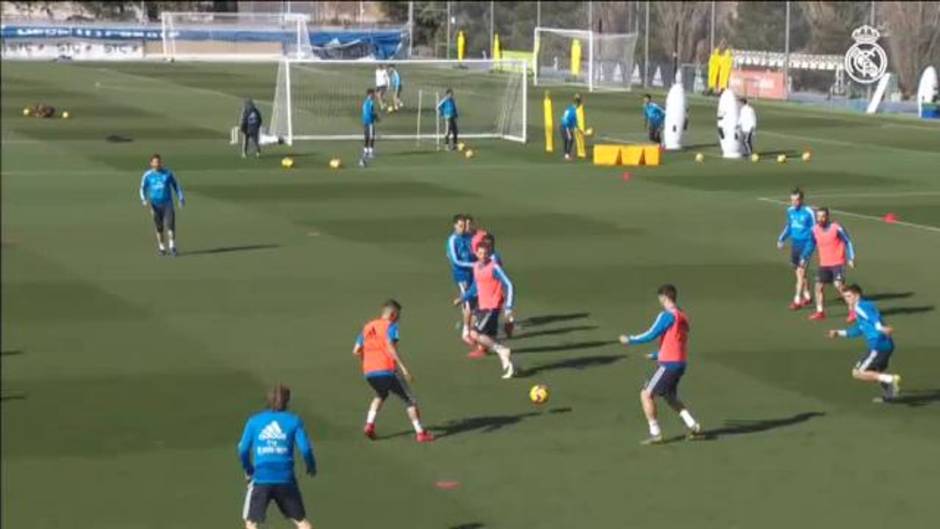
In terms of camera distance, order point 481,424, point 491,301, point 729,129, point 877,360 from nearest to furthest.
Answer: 1. point 481,424
2. point 877,360
3. point 491,301
4. point 729,129

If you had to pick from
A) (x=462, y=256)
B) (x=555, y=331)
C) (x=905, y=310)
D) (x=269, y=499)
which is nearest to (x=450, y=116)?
(x=905, y=310)

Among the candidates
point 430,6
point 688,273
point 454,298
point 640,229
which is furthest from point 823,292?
point 430,6

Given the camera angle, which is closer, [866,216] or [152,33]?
[866,216]

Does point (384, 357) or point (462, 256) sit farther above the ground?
point (462, 256)

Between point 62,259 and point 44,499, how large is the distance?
15352 millimetres

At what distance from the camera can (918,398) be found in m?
20.5

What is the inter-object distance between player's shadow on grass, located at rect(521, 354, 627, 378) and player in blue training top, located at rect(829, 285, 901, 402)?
3.55 metres

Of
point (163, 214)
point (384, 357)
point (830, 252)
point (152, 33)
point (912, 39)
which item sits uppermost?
point (912, 39)

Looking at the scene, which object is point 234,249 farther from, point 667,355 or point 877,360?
point 667,355

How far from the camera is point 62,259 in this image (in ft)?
101

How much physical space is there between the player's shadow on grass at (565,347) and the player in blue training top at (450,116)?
100.0ft

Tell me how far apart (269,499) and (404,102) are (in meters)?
59.1

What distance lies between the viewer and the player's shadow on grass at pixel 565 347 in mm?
23172

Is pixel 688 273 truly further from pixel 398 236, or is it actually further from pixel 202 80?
pixel 202 80
